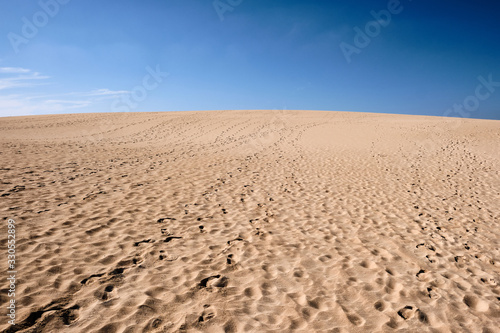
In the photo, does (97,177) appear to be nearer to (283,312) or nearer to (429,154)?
(283,312)

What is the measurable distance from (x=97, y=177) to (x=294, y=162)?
1022 cm

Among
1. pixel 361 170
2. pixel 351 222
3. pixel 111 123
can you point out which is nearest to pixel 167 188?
pixel 351 222

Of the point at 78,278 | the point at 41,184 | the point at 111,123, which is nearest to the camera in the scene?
the point at 78,278

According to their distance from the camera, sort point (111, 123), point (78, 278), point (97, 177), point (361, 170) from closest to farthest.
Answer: point (78, 278) < point (97, 177) < point (361, 170) < point (111, 123)

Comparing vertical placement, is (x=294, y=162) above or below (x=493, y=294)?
above

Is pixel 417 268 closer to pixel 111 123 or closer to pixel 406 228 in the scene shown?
pixel 406 228

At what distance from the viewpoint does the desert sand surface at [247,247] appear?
3.78 metres

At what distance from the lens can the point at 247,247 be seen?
18.8 ft

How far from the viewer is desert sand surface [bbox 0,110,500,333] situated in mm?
3779

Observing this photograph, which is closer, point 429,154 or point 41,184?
point 41,184

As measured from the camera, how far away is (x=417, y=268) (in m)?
5.22

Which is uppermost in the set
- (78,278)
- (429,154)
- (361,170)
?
(429,154)

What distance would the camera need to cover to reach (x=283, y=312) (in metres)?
3.87

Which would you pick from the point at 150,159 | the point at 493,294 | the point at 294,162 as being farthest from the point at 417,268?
the point at 150,159
